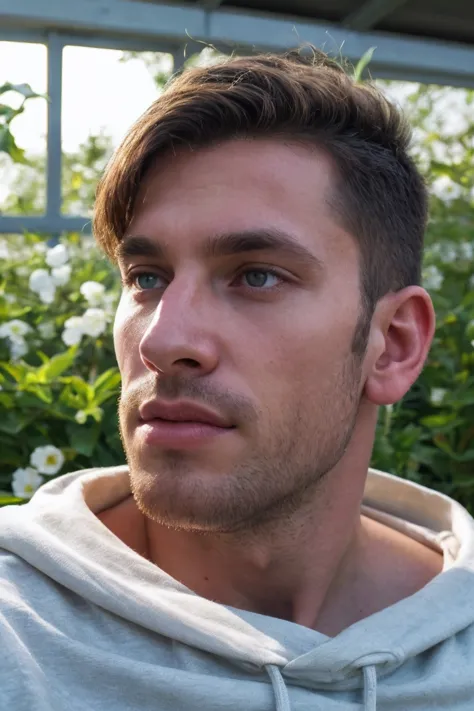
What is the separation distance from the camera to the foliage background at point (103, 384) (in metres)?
2.34

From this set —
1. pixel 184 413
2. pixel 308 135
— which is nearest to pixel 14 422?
pixel 184 413

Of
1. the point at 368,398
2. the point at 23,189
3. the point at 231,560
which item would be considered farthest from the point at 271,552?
the point at 23,189

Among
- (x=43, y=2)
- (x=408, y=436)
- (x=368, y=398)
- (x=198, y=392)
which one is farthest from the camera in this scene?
(x=43, y=2)

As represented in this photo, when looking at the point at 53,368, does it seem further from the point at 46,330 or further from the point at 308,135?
the point at 308,135

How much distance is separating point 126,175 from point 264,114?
0.91 ft

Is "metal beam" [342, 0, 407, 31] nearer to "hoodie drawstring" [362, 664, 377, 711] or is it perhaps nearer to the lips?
the lips

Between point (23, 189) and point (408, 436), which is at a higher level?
point (23, 189)

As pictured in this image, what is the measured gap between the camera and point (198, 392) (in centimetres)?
138

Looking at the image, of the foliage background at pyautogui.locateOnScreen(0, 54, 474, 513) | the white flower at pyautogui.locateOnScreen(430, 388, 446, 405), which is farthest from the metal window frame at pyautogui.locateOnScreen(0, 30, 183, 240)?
the white flower at pyautogui.locateOnScreen(430, 388, 446, 405)

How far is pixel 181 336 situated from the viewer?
1.39m

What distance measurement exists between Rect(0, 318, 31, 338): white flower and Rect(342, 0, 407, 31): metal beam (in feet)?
10.2

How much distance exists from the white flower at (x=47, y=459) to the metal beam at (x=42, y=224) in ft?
8.86

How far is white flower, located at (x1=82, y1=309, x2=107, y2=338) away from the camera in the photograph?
2.69 m

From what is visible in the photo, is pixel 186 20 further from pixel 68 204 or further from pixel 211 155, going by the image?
pixel 211 155
